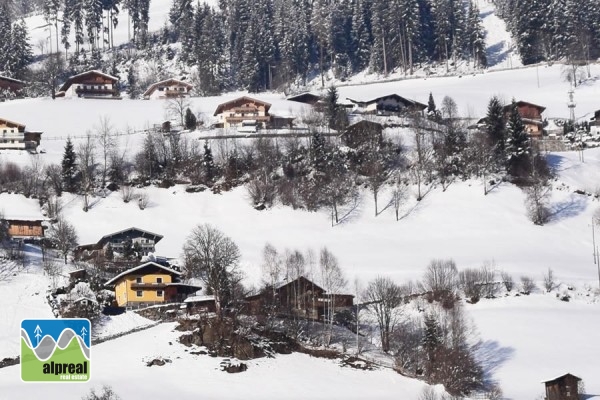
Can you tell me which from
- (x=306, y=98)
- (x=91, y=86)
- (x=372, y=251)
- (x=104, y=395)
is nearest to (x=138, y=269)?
(x=372, y=251)

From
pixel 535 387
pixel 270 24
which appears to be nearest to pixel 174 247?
pixel 535 387

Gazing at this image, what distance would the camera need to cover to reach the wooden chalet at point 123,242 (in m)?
61.5

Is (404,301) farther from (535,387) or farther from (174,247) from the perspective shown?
(174,247)

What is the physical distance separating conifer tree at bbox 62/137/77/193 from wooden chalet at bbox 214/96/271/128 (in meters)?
17.2

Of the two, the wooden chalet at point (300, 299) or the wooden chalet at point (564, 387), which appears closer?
the wooden chalet at point (564, 387)

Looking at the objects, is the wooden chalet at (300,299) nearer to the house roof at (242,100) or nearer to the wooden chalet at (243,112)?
the wooden chalet at (243,112)

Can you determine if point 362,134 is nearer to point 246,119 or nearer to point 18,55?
point 246,119

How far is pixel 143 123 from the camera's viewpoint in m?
88.1

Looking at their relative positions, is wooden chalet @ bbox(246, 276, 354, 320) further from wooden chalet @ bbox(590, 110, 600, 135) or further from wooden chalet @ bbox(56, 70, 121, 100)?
wooden chalet @ bbox(56, 70, 121, 100)

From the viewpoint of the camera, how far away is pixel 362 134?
74.0m

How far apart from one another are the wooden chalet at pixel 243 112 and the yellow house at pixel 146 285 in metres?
31.1

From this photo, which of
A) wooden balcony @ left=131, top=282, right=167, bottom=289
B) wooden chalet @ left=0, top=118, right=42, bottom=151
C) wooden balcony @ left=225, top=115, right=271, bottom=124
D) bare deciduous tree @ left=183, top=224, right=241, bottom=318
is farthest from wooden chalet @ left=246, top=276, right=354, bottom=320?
wooden chalet @ left=0, top=118, right=42, bottom=151

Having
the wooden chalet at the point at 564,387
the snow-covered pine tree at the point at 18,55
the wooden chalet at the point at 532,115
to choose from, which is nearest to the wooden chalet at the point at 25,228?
the wooden chalet at the point at 564,387

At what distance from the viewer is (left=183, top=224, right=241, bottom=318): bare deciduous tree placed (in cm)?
4791
